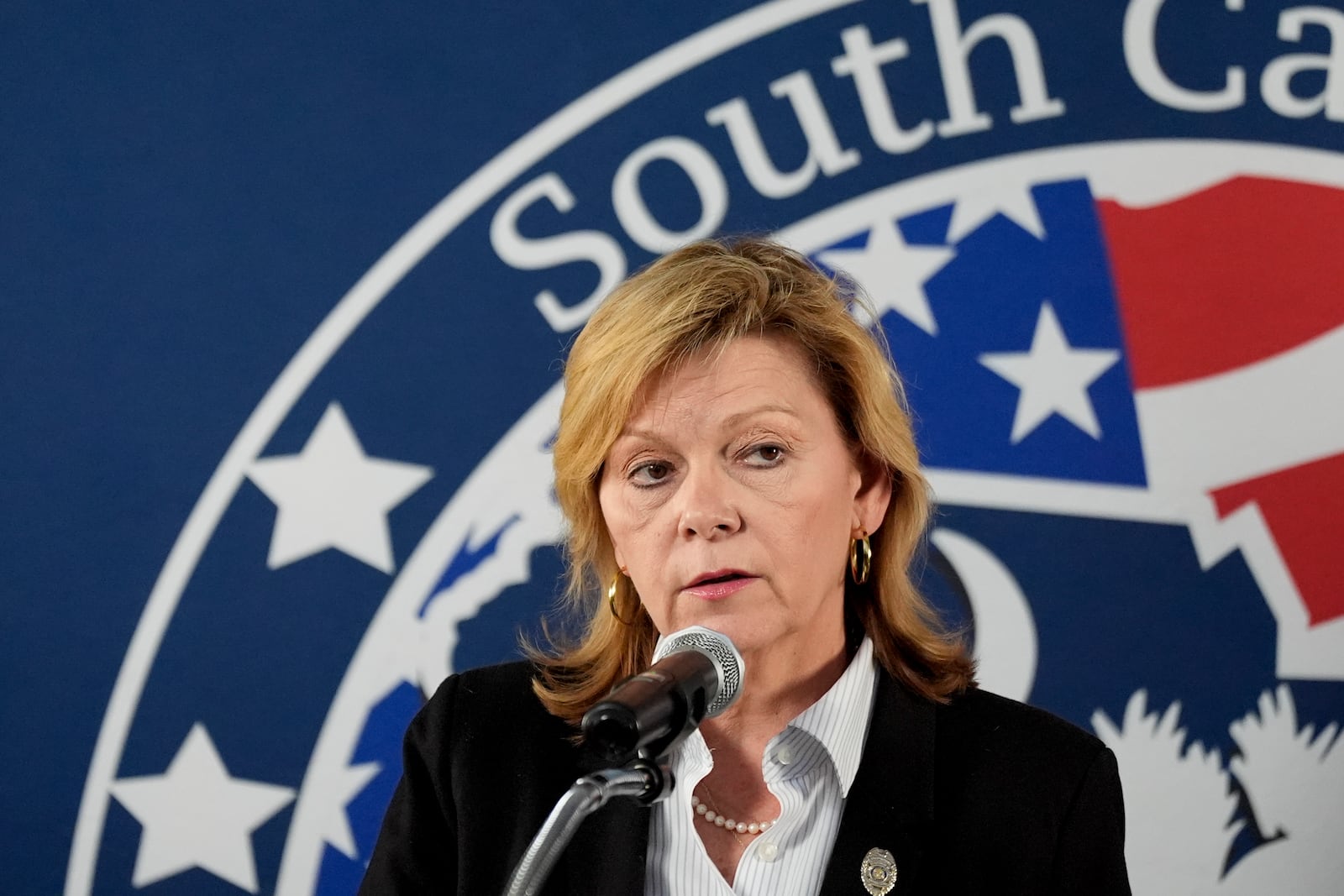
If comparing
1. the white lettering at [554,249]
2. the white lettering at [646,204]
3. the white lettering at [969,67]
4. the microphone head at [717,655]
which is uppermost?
the white lettering at [969,67]

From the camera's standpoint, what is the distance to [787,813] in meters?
1.65

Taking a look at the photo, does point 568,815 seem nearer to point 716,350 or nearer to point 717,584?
point 717,584

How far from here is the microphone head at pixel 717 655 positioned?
1.15 metres

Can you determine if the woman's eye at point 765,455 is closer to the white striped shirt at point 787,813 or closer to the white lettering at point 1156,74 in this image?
the white striped shirt at point 787,813

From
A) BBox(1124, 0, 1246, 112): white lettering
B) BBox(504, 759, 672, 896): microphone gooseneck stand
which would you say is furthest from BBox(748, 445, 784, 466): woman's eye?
BBox(1124, 0, 1246, 112): white lettering

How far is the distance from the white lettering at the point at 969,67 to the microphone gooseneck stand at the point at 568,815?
1533 millimetres

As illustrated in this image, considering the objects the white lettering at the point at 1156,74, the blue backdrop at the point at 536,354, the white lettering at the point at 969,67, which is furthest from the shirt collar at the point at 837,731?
the white lettering at the point at 1156,74

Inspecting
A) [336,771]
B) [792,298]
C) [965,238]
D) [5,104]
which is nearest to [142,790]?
[336,771]

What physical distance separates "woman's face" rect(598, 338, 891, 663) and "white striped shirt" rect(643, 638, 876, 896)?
0.10 metres

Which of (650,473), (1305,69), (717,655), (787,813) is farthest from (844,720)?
(1305,69)

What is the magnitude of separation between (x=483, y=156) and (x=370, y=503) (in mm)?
641

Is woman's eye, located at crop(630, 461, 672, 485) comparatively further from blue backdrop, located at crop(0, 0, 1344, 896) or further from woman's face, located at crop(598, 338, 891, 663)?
blue backdrop, located at crop(0, 0, 1344, 896)

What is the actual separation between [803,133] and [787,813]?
1.20 metres

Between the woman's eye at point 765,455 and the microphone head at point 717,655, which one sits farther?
the woman's eye at point 765,455
